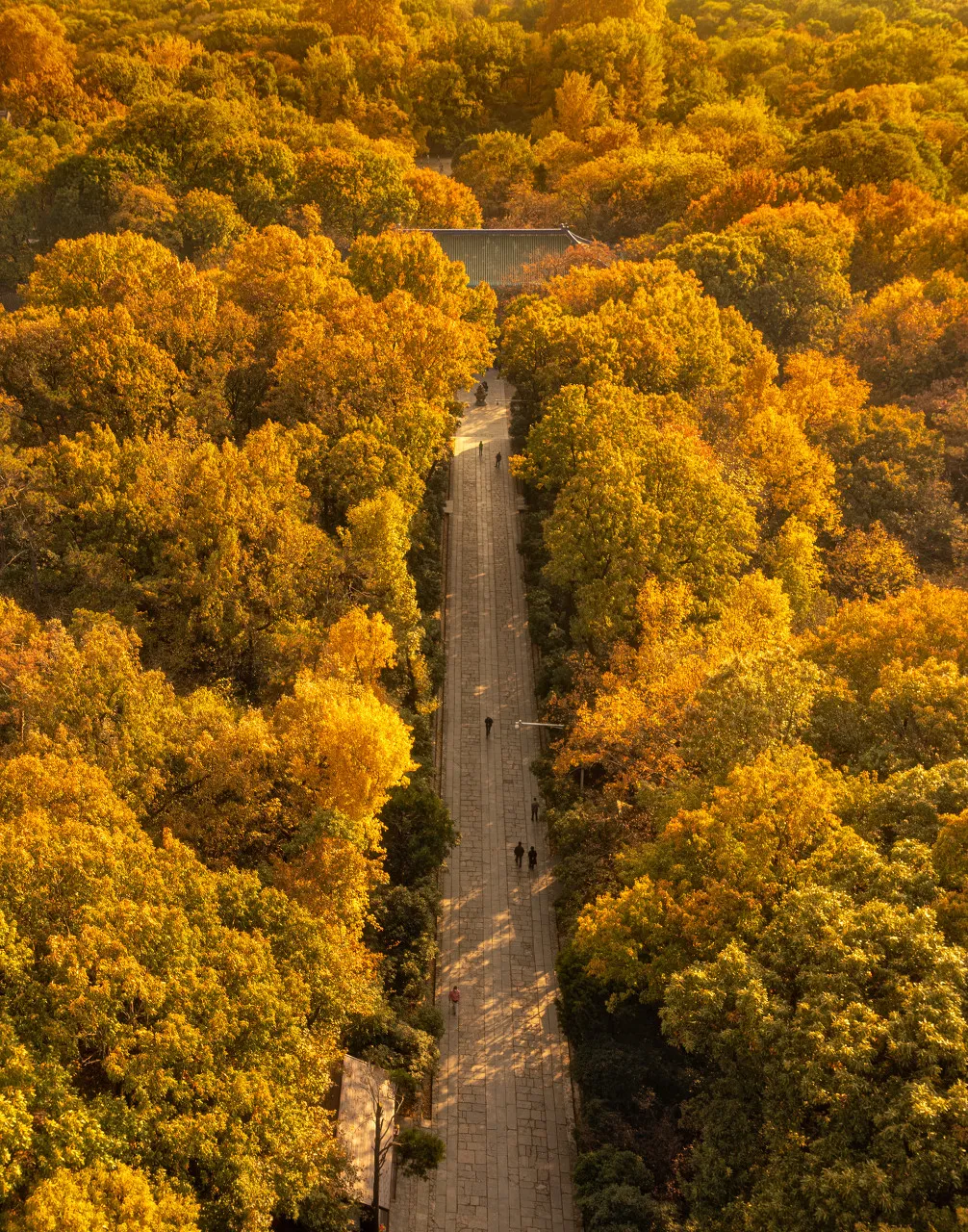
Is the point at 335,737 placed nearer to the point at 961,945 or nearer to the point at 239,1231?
the point at 239,1231

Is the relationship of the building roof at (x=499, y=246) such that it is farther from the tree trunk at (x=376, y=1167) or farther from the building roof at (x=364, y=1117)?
the tree trunk at (x=376, y=1167)

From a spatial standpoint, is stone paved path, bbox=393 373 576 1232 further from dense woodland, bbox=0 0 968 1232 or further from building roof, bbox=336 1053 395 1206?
dense woodland, bbox=0 0 968 1232

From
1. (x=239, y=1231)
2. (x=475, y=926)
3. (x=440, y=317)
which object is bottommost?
(x=475, y=926)

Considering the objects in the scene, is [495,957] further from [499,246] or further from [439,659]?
[499,246]

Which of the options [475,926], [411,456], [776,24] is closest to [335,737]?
[475,926]

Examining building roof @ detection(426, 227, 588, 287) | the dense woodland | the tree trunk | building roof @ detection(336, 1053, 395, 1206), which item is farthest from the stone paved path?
building roof @ detection(426, 227, 588, 287)

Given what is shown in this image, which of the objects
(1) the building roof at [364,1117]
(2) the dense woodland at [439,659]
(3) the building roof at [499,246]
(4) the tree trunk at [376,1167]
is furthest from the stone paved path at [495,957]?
(3) the building roof at [499,246]

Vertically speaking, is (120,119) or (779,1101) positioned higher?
(120,119)
